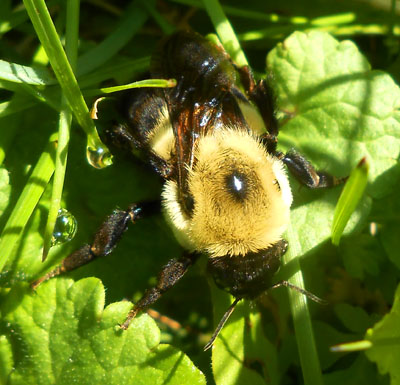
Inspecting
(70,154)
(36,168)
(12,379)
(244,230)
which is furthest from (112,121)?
(12,379)

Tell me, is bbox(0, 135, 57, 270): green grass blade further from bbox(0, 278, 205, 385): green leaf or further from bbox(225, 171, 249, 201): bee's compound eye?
bbox(225, 171, 249, 201): bee's compound eye

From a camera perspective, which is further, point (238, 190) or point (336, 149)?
point (336, 149)

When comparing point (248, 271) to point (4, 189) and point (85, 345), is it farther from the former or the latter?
point (4, 189)

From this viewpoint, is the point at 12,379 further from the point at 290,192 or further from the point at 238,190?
the point at 290,192

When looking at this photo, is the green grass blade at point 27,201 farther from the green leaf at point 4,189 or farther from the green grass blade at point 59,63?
the green grass blade at point 59,63

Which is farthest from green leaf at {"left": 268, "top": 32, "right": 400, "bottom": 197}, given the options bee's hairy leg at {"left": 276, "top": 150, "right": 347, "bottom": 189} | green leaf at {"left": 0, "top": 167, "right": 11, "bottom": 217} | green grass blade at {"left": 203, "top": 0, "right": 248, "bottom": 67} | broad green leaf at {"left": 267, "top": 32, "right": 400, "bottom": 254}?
Answer: green leaf at {"left": 0, "top": 167, "right": 11, "bottom": 217}
